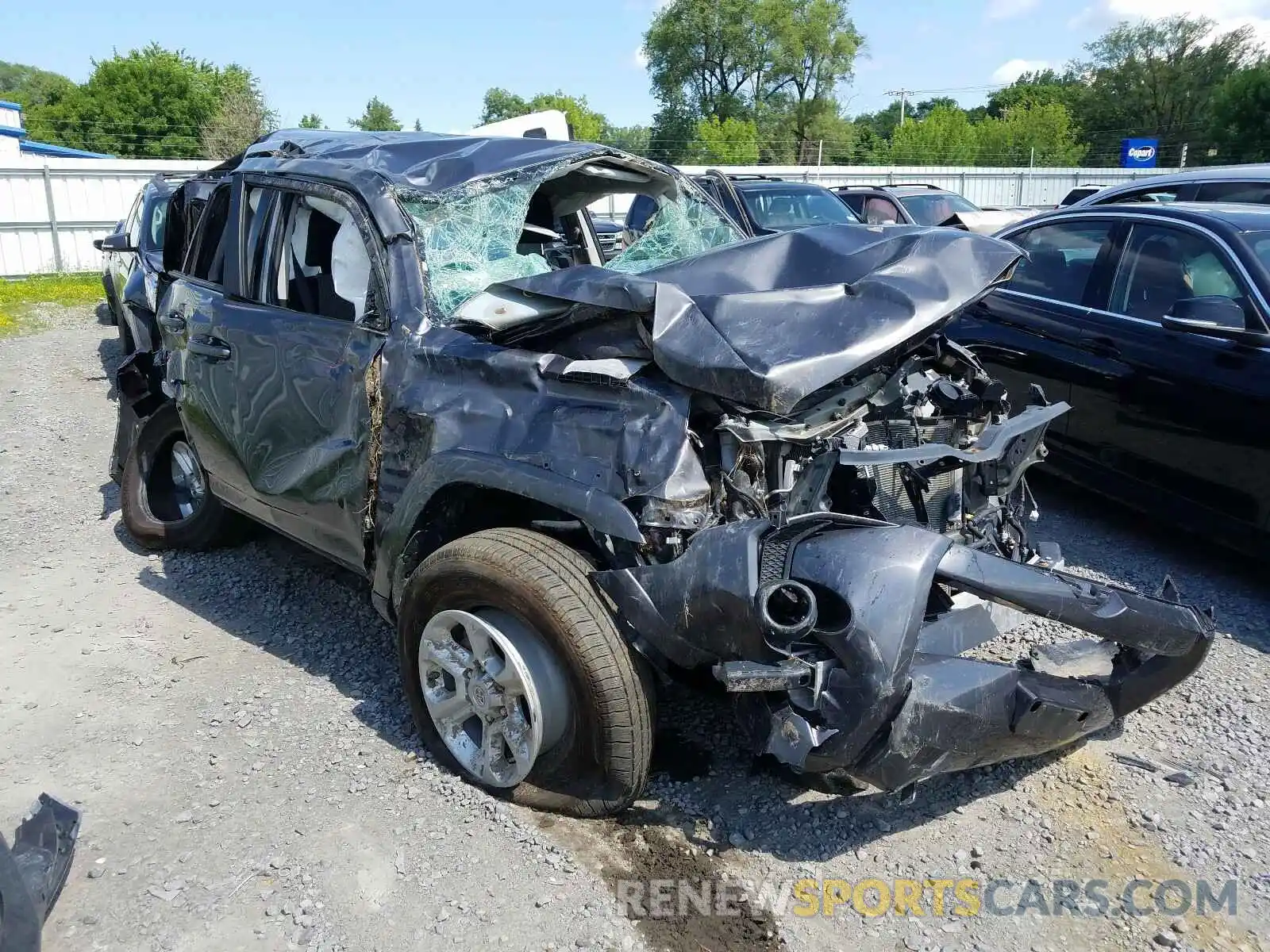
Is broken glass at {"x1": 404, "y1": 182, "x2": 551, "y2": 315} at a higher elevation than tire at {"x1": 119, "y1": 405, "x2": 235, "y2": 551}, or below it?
higher

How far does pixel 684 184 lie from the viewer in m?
4.87

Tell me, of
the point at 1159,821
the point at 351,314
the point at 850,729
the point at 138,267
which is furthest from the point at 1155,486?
the point at 138,267

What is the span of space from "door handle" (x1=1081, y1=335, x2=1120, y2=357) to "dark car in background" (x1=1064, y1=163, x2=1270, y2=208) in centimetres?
220

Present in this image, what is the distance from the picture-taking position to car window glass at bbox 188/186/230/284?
4.58 meters

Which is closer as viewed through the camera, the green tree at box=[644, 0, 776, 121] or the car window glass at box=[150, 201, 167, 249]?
the car window glass at box=[150, 201, 167, 249]

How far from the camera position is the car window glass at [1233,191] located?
7.09 meters

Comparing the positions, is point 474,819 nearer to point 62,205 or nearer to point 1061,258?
point 1061,258

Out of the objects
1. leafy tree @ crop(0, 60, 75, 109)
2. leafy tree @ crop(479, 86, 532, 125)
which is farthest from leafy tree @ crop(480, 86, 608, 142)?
leafy tree @ crop(0, 60, 75, 109)

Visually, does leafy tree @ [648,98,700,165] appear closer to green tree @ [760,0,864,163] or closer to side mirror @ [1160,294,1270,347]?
green tree @ [760,0,864,163]

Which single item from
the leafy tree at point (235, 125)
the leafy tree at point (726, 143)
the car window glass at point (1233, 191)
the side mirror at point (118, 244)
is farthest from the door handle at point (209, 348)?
the leafy tree at point (726, 143)

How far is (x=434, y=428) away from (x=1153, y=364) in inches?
139

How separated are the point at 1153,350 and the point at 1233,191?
3.43 m

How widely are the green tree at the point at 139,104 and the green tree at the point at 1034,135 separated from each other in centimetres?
4130

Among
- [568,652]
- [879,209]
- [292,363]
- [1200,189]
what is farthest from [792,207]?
[568,652]
